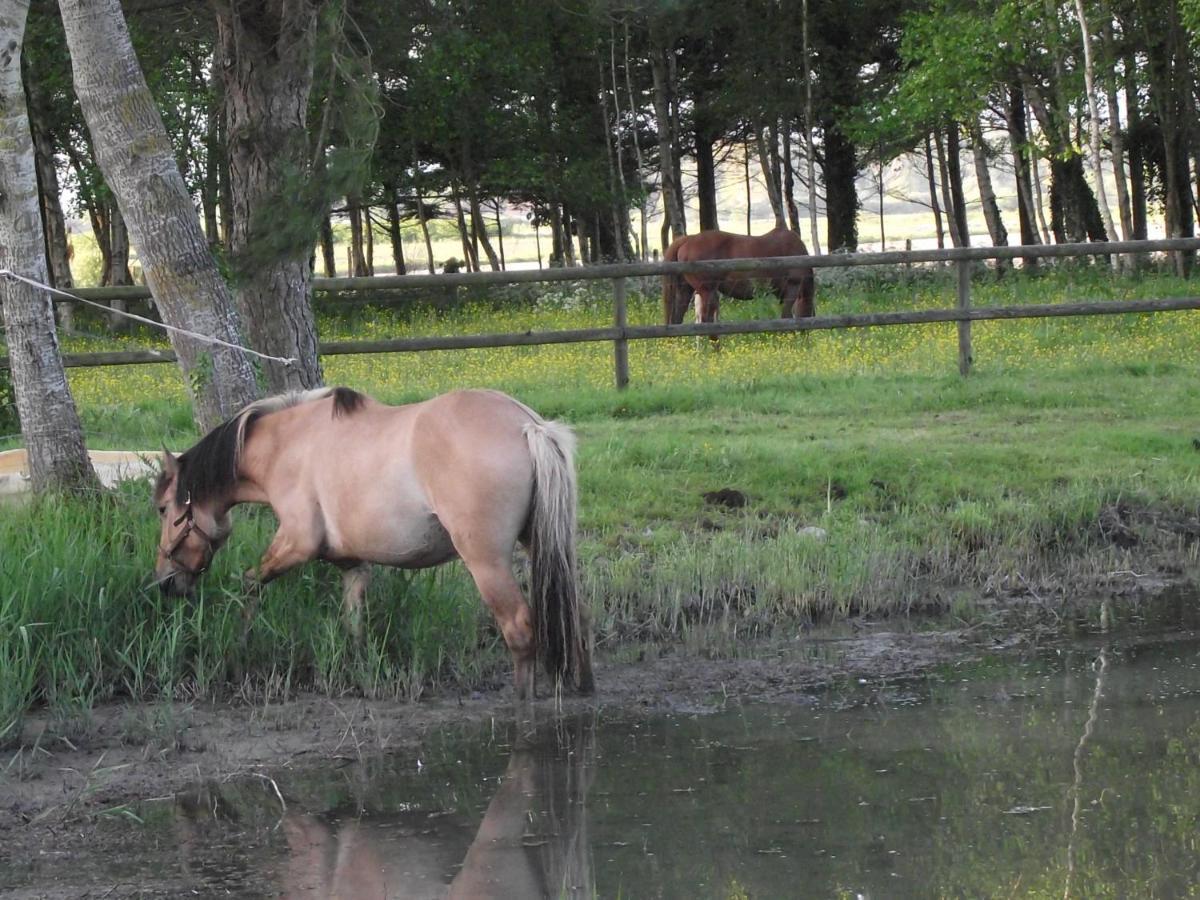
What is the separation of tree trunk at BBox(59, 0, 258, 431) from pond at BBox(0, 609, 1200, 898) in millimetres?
2996

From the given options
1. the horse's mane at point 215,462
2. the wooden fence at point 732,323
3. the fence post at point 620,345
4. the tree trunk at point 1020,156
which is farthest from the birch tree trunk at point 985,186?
the horse's mane at point 215,462

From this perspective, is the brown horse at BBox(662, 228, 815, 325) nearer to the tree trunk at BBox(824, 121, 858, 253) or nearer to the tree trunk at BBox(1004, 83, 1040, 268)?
the tree trunk at BBox(1004, 83, 1040, 268)

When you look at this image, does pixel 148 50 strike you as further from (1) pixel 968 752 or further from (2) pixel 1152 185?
(2) pixel 1152 185

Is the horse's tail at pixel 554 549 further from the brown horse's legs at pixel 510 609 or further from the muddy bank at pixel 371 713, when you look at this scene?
the muddy bank at pixel 371 713

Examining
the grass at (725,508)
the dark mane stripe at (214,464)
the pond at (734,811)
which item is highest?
the dark mane stripe at (214,464)

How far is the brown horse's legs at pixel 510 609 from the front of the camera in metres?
5.89

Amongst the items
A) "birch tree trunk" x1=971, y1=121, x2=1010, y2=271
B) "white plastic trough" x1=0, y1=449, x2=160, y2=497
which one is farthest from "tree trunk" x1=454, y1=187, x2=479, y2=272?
"white plastic trough" x1=0, y1=449, x2=160, y2=497

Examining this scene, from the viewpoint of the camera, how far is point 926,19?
24.3 m

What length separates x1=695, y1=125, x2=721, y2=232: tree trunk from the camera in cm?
3322

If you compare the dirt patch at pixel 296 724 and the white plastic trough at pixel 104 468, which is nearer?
the dirt patch at pixel 296 724

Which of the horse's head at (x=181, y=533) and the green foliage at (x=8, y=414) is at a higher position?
the green foliage at (x=8, y=414)

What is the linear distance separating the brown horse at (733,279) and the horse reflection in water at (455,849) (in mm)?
11544

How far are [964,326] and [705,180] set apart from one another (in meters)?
21.3

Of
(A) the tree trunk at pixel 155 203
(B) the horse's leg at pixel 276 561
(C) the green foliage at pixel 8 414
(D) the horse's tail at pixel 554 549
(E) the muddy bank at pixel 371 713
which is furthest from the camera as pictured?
(C) the green foliage at pixel 8 414
